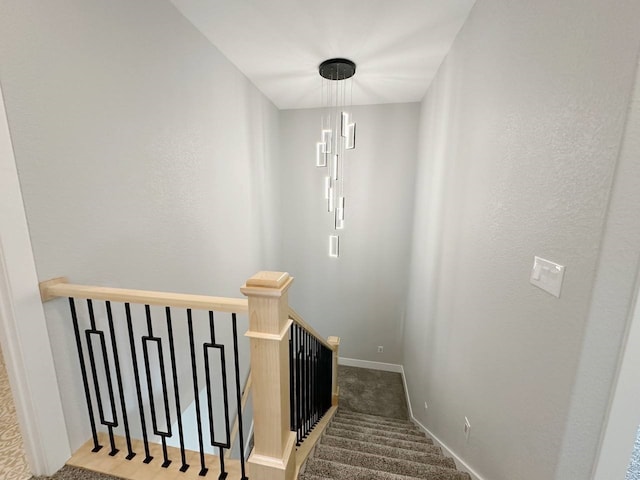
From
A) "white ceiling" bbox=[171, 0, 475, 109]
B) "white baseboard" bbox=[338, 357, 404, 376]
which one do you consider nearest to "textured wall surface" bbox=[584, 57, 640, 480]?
"white ceiling" bbox=[171, 0, 475, 109]

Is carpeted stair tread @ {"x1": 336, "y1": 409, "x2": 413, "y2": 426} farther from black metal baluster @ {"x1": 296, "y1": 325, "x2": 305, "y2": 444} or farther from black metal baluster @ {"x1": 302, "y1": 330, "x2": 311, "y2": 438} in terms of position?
black metal baluster @ {"x1": 296, "y1": 325, "x2": 305, "y2": 444}

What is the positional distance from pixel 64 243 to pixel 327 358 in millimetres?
2721

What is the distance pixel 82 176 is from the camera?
51.5 inches

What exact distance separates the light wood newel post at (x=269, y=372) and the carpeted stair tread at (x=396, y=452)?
3.59 ft

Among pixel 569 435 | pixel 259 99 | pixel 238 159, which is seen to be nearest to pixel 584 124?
pixel 569 435

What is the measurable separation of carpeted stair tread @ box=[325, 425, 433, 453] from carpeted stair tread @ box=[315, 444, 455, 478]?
0.32 metres

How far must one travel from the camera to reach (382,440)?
2.31 m

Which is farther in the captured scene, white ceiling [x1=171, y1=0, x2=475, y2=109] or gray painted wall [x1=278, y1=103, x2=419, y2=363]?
gray painted wall [x1=278, y1=103, x2=419, y2=363]

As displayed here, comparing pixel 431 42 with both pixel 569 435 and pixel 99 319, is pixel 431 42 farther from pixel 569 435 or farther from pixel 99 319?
pixel 99 319

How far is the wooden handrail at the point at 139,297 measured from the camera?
1066 mm

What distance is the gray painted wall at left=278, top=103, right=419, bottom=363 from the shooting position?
3965 mm

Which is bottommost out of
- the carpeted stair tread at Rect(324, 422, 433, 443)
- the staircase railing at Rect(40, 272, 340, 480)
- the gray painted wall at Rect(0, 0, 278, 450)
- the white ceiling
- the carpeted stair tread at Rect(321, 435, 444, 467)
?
the carpeted stair tread at Rect(324, 422, 433, 443)

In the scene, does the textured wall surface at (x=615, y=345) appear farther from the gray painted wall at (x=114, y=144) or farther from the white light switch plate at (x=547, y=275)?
the gray painted wall at (x=114, y=144)

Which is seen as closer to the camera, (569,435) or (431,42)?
(569,435)
